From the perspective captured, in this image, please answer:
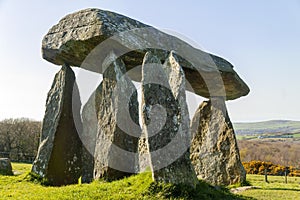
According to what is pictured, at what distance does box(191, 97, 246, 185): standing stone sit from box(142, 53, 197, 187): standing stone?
18.2 ft

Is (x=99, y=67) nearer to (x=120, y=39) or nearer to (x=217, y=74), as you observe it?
(x=120, y=39)

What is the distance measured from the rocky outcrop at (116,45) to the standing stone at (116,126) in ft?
2.14

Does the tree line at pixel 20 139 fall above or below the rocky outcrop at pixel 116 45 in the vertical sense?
below

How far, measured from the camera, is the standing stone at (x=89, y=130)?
10941 mm

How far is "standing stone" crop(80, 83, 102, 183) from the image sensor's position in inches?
431

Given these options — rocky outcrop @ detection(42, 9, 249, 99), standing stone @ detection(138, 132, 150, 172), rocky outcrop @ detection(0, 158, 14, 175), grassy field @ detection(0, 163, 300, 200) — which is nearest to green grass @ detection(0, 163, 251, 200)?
grassy field @ detection(0, 163, 300, 200)

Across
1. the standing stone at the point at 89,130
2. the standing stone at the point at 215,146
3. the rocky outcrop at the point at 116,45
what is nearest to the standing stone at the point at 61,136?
the standing stone at the point at 89,130

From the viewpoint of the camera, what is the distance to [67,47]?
34.6ft

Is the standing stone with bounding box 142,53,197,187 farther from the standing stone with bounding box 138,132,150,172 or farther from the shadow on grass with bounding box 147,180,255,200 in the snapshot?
the standing stone with bounding box 138,132,150,172

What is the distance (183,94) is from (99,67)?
3628mm

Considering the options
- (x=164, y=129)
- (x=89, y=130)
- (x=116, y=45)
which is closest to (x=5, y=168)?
(x=89, y=130)

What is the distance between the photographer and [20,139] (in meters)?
28.3

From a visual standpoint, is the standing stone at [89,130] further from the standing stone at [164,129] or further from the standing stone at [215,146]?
the standing stone at [215,146]

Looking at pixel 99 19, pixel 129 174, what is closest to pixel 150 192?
pixel 129 174
